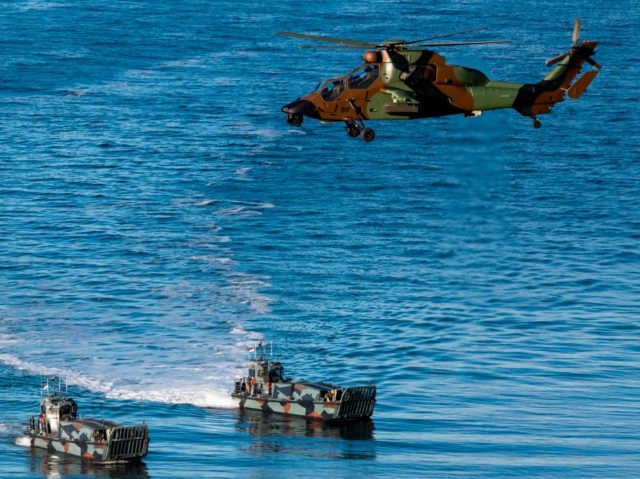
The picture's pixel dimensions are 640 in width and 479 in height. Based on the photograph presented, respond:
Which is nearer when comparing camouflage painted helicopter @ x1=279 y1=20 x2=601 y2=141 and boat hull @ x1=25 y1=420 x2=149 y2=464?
camouflage painted helicopter @ x1=279 y1=20 x2=601 y2=141

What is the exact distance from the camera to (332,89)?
382 feet

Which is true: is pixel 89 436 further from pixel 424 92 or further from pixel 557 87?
pixel 557 87

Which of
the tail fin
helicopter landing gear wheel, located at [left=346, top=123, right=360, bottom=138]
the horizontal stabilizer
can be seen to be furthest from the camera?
the tail fin

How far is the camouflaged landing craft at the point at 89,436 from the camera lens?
18575cm

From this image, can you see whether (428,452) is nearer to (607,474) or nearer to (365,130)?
(607,474)

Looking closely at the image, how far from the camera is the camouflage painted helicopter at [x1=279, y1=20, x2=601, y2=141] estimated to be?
113625mm

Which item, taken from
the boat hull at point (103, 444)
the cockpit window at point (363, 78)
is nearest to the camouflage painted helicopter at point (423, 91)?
the cockpit window at point (363, 78)

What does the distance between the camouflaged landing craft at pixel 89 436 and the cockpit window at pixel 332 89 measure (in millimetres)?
78010

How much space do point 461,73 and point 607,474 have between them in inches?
3628

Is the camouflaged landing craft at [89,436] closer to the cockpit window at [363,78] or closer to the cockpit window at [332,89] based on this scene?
the cockpit window at [332,89]

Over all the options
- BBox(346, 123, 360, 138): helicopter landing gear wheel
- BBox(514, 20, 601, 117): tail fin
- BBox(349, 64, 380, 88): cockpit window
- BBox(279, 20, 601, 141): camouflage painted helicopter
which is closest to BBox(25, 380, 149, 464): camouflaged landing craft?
BBox(279, 20, 601, 141): camouflage painted helicopter

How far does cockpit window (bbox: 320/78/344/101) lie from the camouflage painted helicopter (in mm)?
71

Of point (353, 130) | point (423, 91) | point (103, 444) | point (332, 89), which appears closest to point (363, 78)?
point (332, 89)

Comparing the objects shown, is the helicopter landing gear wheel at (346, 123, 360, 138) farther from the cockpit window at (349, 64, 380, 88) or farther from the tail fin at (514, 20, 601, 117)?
the tail fin at (514, 20, 601, 117)
